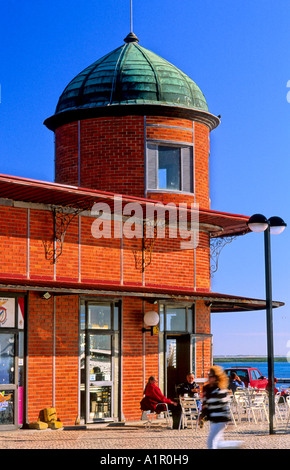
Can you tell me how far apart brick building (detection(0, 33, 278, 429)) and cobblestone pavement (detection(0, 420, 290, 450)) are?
0.96 m

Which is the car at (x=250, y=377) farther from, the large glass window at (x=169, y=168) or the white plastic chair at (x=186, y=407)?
the white plastic chair at (x=186, y=407)

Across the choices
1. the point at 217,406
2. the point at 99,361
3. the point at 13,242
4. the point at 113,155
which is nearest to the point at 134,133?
the point at 113,155

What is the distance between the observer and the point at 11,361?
18.5 meters

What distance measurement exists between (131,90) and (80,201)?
501 cm

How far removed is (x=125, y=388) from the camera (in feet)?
67.9

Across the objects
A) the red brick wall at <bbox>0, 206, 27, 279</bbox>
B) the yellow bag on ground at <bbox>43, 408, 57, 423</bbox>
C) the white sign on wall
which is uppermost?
the red brick wall at <bbox>0, 206, 27, 279</bbox>

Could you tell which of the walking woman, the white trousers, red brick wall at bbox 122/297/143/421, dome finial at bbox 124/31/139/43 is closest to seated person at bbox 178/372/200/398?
red brick wall at bbox 122/297/143/421

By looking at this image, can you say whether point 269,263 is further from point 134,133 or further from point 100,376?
point 134,133

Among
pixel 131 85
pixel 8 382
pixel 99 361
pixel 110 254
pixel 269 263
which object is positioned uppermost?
pixel 131 85

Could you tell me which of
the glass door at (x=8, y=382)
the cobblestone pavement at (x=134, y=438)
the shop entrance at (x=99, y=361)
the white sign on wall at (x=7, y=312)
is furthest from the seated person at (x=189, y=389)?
the white sign on wall at (x=7, y=312)

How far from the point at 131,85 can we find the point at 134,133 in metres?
1.54

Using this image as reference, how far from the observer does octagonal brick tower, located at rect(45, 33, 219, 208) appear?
22406mm

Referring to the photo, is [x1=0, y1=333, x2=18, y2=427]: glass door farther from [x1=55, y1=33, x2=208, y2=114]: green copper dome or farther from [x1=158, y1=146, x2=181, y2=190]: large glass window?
[x1=55, y1=33, x2=208, y2=114]: green copper dome
